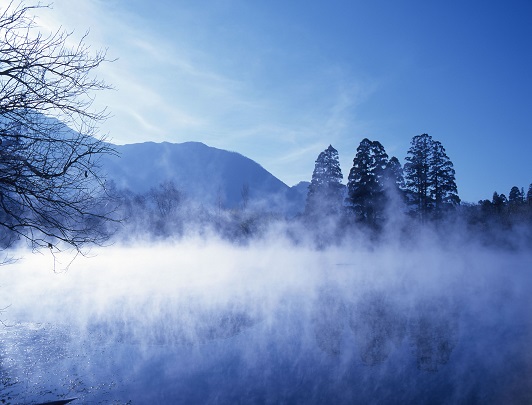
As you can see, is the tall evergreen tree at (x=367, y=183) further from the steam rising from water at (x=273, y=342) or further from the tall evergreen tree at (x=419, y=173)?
the steam rising from water at (x=273, y=342)

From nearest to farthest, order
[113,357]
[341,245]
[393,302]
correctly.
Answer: [113,357] < [393,302] < [341,245]

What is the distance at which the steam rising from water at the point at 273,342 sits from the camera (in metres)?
5.18

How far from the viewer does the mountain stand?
154250 mm

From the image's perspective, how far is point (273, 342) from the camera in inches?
282

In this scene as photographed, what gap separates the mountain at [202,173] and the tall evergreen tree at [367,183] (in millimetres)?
111813

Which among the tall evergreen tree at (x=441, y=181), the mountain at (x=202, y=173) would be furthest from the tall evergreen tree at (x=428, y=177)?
the mountain at (x=202, y=173)

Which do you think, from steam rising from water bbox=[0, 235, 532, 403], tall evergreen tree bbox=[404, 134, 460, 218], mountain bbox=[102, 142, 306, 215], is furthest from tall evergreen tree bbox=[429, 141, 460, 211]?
mountain bbox=[102, 142, 306, 215]

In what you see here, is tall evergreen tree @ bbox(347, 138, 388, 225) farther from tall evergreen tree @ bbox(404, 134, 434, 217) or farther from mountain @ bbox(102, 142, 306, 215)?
mountain @ bbox(102, 142, 306, 215)

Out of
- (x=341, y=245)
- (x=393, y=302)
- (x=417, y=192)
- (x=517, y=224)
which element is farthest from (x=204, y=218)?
(x=393, y=302)

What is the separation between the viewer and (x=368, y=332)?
761cm

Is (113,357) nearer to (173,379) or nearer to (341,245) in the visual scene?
(173,379)

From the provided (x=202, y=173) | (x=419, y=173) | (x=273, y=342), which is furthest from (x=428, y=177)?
(x=202, y=173)

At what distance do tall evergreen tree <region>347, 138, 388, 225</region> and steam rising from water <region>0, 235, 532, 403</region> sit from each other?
1530 centimetres

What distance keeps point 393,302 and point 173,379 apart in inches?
283
